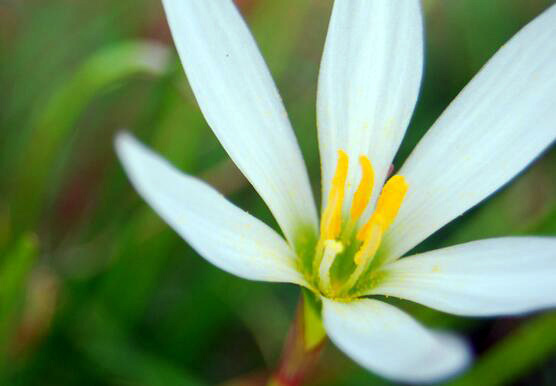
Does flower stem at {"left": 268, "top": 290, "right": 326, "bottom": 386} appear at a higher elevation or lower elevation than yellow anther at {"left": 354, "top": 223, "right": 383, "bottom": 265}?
lower

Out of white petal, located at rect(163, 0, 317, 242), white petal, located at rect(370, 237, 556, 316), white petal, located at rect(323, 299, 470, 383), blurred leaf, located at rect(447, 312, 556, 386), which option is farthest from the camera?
blurred leaf, located at rect(447, 312, 556, 386)

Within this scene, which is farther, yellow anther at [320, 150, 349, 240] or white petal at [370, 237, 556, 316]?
yellow anther at [320, 150, 349, 240]

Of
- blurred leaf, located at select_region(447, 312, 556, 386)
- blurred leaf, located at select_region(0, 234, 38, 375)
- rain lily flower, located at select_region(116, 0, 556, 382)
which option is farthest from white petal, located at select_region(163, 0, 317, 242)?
blurred leaf, located at select_region(447, 312, 556, 386)

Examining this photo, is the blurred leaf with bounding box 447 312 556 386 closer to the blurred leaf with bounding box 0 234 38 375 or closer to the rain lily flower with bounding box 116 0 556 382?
the rain lily flower with bounding box 116 0 556 382

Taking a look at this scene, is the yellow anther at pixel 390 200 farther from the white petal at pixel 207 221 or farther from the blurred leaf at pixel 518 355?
the blurred leaf at pixel 518 355

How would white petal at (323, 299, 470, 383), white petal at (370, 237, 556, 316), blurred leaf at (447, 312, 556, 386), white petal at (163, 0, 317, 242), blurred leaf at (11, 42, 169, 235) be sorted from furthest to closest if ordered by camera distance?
blurred leaf at (11, 42, 169, 235) < blurred leaf at (447, 312, 556, 386) < white petal at (163, 0, 317, 242) < white petal at (370, 237, 556, 316) < white petal at (323, 299, 470, 383)

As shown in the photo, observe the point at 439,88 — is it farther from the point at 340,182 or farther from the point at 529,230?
the point at 340,182

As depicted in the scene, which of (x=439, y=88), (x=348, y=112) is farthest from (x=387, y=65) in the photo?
(x=439, y=88)
